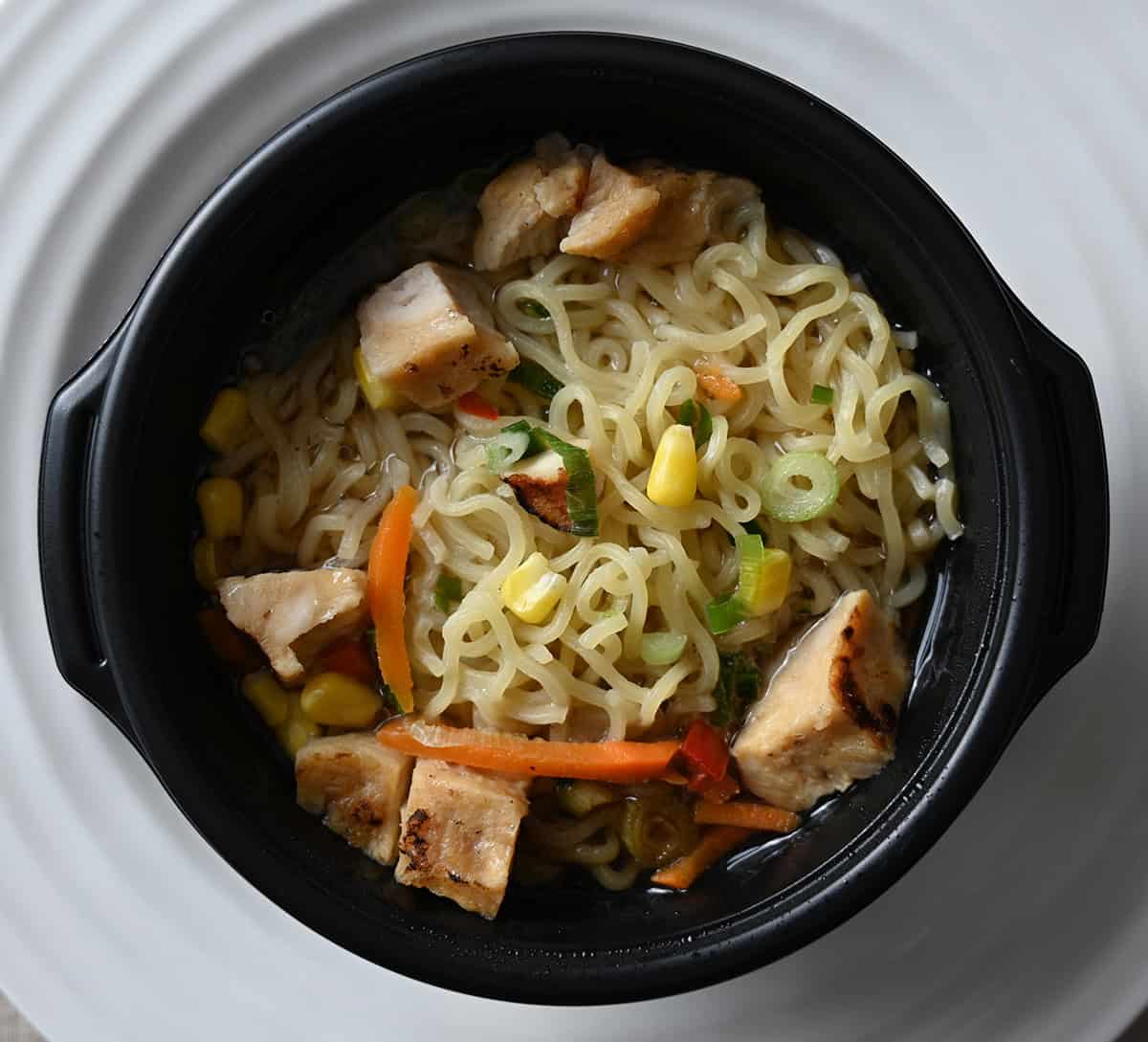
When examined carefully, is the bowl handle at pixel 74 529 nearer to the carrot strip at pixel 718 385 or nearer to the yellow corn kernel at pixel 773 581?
the carrot strip at pixel 718 385

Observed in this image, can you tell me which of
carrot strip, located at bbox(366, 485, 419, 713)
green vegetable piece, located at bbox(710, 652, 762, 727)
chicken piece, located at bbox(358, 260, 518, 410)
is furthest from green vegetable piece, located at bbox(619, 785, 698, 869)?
chicken piece, located at bbox(358, 260, 518, 410)

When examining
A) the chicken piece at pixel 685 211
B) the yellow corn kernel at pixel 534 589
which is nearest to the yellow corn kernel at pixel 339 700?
the yellow corn kernel at pixel 534 589

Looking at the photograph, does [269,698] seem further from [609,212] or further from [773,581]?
[609,212]

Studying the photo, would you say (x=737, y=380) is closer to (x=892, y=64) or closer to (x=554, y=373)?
(x=554, y=373)

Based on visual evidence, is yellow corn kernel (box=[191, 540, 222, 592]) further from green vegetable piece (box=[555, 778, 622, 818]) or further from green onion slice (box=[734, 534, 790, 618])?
green onion slice (box=[734, 534, 790, 618])

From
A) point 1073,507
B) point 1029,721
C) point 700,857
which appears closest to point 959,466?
point 1073,507

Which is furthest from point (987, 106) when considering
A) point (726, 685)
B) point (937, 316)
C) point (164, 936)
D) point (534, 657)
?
point (164, 936)
